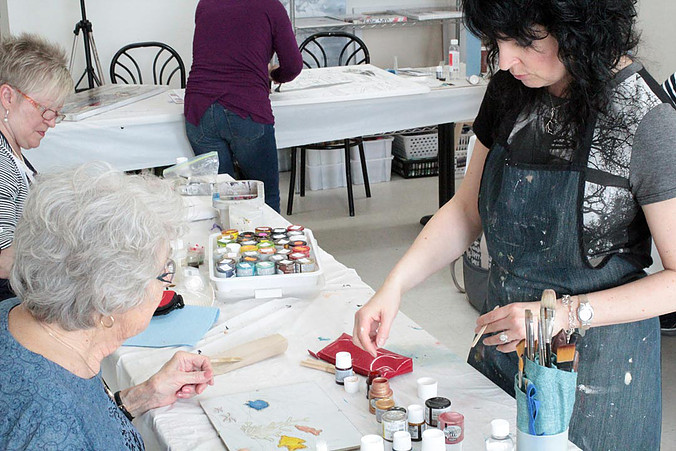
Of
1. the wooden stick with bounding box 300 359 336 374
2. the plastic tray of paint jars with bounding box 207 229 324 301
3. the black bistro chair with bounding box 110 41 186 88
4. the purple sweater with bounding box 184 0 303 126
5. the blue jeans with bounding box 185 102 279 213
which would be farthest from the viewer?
the black bistro chair with bounding box 110 41 186 88

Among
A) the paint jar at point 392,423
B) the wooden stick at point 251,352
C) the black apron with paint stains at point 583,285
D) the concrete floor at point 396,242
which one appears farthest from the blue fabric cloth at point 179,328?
the concrete floor at point 396,242

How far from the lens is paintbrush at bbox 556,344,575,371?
1.09m

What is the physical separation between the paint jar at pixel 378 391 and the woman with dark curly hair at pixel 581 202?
0.34 feet

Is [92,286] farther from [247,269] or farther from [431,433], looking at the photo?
[247,269]

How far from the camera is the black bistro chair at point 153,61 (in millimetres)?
5000

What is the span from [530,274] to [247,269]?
720 millimetres

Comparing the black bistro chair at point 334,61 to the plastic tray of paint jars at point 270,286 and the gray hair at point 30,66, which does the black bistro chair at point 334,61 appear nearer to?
the gray hair at point 30,66

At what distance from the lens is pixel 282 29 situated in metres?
3.51

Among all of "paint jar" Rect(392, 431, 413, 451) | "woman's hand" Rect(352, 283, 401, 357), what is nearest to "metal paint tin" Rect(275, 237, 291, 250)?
"woman's hand" Rect(352, 283, 401, 357)

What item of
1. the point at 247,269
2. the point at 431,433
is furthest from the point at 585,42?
the point at 247,269

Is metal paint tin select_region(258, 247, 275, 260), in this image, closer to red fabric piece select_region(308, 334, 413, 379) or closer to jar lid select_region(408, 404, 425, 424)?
red fabric piece select_region(308, 334, 413, 379)

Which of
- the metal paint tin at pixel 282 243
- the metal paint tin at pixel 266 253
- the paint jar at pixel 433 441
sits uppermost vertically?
the paint jar at pixel 433 441

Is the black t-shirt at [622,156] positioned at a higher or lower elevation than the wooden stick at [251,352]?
higher

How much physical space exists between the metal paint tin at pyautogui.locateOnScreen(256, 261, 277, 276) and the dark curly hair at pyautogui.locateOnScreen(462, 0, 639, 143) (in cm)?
81
